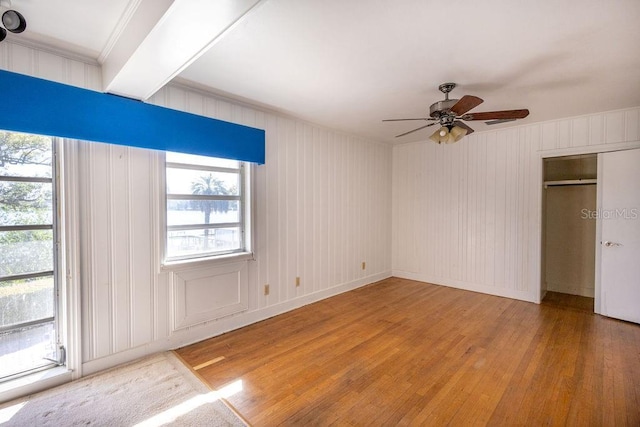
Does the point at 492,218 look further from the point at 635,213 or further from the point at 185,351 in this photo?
the point at 185,351

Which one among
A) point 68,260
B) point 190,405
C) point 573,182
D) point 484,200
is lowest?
point 190,405

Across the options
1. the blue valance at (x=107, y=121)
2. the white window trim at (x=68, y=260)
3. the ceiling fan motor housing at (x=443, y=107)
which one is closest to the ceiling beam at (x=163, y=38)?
the blue valance at (x=107, y=121)

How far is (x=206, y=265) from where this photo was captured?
9.93 ft

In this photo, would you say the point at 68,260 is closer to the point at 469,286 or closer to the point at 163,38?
the point at 163,38

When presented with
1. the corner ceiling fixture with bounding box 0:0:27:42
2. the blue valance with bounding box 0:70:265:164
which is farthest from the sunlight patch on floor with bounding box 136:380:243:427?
the corner ceiling fixture with bounding box 0:0:27:42

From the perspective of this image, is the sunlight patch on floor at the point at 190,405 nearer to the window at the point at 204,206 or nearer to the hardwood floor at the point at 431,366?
the hardwood floor at the point at 431,366

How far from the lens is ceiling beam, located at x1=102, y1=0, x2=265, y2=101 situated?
145 cm

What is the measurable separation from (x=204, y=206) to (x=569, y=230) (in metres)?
5.40

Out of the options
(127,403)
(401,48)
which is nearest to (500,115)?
(401,48)

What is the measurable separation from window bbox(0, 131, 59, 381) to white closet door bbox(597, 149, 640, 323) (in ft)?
19.2

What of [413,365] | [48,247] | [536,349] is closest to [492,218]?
[536,349]

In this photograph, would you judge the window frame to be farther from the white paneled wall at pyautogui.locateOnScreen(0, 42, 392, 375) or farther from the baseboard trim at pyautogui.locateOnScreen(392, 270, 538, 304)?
the baseboard trim at pyautogui.locateOnScreen(392, 270, 538, 304)

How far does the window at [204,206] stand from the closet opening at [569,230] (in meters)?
4.26

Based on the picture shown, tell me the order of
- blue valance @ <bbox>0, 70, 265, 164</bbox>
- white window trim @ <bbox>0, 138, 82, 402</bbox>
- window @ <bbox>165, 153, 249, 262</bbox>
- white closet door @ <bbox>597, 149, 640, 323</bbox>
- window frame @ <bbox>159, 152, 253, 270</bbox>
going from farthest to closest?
1. white closet door @ <bbox>597, 149, 640, 323</bbox>
2. window @ <bbox>165, 153, 249, 262</bbox>
3. window frame @ <bbox>159, 152, 253, 270</bbox>
4. white window trim @ <bbox>0, 138, 82, 402</bbox>
5. blue valance @ <bbox>0, 70, 265, 164</bbox>
